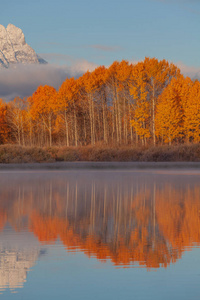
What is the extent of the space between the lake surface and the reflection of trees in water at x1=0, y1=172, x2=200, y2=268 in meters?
0.02

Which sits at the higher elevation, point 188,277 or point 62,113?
point 62,113

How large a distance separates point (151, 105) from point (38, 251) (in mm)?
53424

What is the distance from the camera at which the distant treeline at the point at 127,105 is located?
56.4m

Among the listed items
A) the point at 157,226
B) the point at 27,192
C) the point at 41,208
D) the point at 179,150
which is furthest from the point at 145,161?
the point at 157,226

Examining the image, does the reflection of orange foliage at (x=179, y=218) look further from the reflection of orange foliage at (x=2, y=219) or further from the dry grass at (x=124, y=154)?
the dry grass at (x=124, y=154)

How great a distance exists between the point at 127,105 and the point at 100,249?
59.3 metres

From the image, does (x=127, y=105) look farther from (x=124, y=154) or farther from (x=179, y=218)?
(x=179, y=218)

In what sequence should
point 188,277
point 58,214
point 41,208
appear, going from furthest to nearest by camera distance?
point 41,208 → point 58,214 → point 188,277

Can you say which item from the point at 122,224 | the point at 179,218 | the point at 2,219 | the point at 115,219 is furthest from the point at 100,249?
the point at 2,219

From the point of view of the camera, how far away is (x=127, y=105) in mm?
66188

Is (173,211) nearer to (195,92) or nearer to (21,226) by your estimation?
(21,226)

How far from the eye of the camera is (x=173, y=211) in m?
12.1

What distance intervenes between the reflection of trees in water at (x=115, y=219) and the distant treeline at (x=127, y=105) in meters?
37.3

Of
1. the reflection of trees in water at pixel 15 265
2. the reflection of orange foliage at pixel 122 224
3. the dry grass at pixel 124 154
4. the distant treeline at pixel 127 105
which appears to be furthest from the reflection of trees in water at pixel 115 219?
the distant treeline at pixel 127 105
